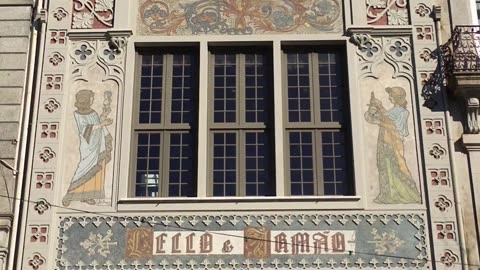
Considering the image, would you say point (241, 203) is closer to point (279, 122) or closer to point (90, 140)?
point (279, 122)

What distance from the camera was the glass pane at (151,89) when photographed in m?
16.9

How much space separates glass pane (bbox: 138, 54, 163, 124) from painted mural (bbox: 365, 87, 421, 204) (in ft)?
12.9

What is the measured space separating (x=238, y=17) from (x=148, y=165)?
11.4 ft

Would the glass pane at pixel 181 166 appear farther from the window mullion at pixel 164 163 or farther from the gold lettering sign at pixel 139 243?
the gold lettering sign at pixel 139 243

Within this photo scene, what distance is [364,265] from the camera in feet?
50.0

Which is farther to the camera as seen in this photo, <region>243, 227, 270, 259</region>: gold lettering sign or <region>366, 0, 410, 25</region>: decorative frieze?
<region>366, 0, 410, 25</region>: decorative frieze

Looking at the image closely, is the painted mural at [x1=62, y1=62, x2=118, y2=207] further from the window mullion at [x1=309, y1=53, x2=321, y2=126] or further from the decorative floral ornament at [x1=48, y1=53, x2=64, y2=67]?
the window mullion at [x1=309, y1=53, x2=321, y2=126]

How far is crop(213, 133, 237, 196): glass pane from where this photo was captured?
16.2 meters

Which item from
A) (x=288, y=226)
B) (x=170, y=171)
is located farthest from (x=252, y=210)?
(x=170, y=171)

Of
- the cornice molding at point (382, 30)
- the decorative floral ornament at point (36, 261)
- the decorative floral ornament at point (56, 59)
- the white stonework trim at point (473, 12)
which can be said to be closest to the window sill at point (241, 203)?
the decorative floral ornament at point (36, 261)

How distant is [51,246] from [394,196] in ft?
19.7

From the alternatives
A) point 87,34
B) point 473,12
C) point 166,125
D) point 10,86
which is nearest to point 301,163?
point 166,125

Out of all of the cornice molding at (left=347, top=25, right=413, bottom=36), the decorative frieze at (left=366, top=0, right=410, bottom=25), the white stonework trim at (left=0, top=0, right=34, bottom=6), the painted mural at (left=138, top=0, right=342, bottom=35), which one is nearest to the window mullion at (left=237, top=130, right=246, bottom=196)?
the painted mural at (left=138, top=0, right=342, bottom=35)

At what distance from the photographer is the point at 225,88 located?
1716cm
